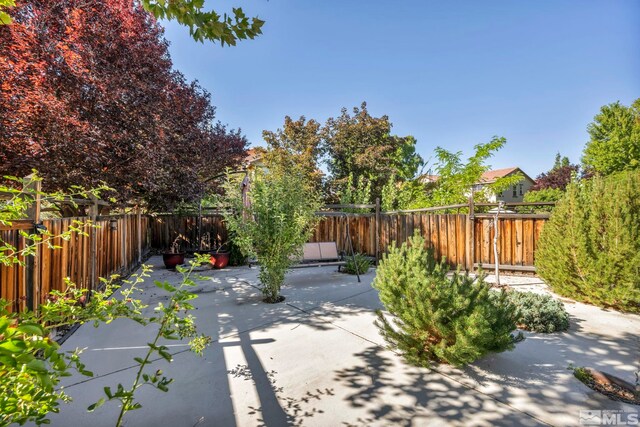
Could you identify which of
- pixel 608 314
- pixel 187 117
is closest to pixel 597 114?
pixel 608 314

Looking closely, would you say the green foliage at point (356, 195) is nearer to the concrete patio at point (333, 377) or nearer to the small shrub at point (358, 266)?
the small shrub at point (358, 266)

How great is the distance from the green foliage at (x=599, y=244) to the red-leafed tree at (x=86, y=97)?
6745 millimetres

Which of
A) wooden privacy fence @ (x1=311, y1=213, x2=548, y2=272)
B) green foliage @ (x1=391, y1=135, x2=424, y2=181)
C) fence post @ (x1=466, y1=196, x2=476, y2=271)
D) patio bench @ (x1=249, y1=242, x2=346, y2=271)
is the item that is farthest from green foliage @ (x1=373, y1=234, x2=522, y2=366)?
green foliage @ (x1=391, y1=135, x2=424, y2=181)

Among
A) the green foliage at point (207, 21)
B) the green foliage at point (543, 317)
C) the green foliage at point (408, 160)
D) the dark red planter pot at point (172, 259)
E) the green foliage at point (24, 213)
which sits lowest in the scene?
the green foliage at point (543, 317)

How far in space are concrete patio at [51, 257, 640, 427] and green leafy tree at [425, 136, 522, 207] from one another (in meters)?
6.63

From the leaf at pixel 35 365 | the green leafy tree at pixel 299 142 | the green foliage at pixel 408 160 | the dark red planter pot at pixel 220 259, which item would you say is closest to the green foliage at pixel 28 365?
the leaf at pixel 35 365

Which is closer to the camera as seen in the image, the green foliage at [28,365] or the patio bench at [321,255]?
the green foliage at [28,365]

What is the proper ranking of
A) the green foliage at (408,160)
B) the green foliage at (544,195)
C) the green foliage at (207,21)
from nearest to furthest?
the green foliage at (207,21) < the green foliage at (408,160) < the green foliage at (544,195)

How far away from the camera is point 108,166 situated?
4.75m

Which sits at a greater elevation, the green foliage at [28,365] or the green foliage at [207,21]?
the green foliage at [207,21]

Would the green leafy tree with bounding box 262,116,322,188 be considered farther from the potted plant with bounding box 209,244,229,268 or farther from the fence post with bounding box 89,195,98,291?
the fence post with bounding box 89,195,98,291

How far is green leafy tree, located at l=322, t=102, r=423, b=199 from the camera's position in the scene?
43.9 ft

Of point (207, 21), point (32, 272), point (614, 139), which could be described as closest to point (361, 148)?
point (32, 272)

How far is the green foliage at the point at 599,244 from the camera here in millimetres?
3740
